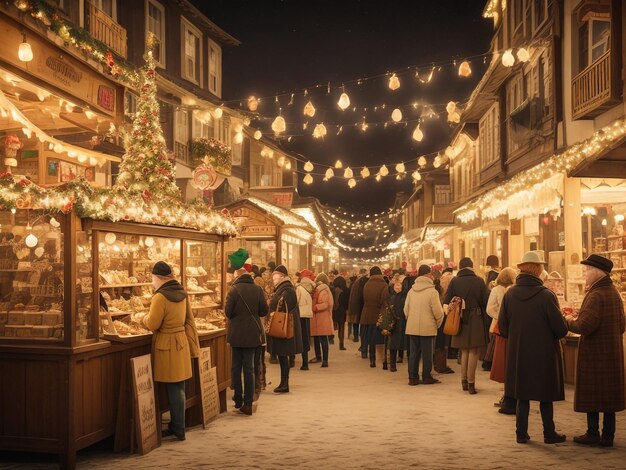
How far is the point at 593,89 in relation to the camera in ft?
46.2

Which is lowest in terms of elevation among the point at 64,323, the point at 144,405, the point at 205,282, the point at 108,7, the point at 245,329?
the point at 144,405

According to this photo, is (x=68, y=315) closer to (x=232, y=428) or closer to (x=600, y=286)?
(x=232, y=428)

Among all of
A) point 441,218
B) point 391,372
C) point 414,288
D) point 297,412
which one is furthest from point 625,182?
point 441,218

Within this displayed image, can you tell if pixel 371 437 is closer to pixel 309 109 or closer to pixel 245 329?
pixel 245 329

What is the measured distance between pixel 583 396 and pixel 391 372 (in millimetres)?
6460

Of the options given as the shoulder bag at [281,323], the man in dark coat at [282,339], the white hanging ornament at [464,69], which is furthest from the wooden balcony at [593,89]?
the shoulder bag at [281,323]

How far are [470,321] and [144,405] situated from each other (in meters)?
5.51

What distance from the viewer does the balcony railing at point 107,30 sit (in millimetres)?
16812

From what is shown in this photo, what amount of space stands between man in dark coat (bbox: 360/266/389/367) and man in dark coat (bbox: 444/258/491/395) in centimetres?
338

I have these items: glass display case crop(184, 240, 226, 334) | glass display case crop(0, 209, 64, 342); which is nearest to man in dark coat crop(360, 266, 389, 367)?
glass display case crop(184, 240, 226, 334)

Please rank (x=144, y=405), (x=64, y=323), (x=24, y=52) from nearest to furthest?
(x=64, y=323) → (x=144, y=405) → (x=24, y=52)

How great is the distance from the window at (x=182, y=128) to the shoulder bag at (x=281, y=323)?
14.9 m

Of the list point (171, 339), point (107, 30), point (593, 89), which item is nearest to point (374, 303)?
point (593, 89)

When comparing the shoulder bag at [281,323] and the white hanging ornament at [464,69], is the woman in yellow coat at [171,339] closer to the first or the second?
the shoulder bag at [281,323]
